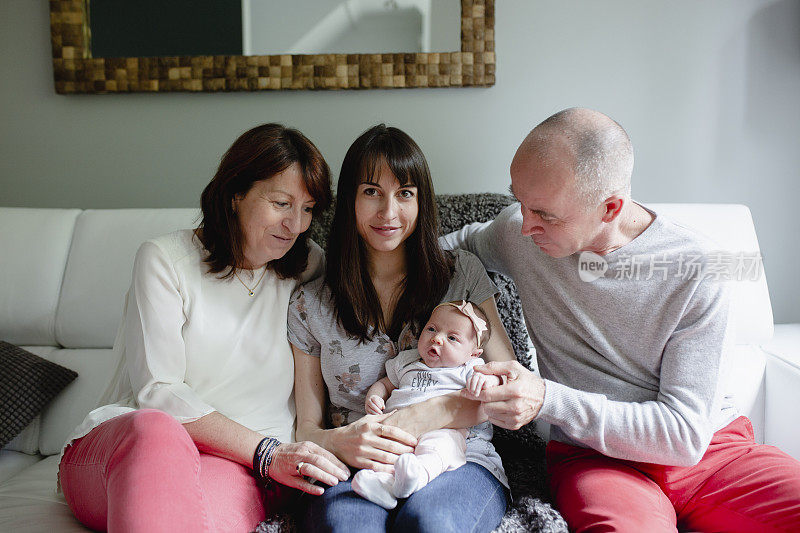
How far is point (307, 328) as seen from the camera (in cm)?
146

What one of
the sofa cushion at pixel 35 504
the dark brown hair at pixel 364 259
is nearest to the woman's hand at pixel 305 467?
the dark brown hair at pixel 364 259

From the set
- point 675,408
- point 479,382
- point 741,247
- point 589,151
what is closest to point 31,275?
point 479,382

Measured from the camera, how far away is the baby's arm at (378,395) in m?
1.32

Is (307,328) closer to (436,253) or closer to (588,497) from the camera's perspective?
(436,253)

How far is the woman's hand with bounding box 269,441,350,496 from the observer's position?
3.88 feet

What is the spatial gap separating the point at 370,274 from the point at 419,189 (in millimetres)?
268

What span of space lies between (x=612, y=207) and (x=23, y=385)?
1663 millimetres

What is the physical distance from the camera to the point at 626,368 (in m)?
Result: 1.32

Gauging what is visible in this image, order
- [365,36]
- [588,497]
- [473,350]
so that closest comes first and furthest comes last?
[588,497]
[473,350]
[365,36]

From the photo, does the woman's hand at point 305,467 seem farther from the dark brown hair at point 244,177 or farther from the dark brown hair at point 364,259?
the dark brown hair at point 244,177

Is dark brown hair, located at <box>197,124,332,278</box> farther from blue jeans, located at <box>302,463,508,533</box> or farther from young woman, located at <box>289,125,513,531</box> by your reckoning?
blue jeans, located at <box>302,463,508,533</box>

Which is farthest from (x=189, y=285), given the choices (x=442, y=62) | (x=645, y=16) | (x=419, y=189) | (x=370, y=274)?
(x=645, y=16)

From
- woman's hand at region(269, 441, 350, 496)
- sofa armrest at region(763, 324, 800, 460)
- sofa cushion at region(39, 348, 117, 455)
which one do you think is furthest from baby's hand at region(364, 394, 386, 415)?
sofa armrest at region(763, 324, 800, 460)

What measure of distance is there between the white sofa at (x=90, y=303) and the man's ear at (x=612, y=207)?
0.59 m
